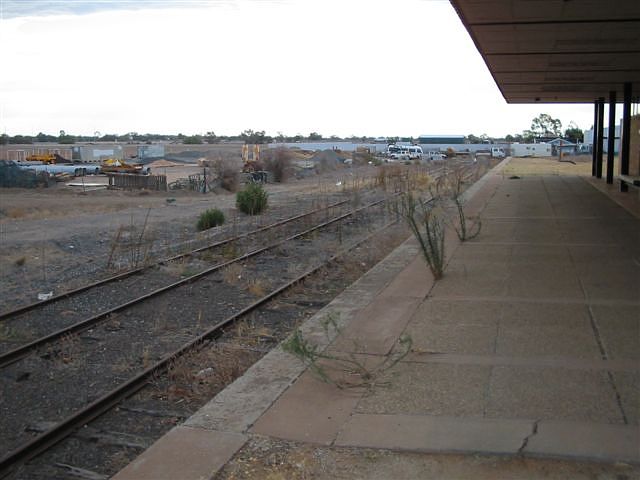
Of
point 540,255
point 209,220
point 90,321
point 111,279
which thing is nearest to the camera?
point 90,321

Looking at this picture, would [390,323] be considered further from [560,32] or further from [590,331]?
[560,32]

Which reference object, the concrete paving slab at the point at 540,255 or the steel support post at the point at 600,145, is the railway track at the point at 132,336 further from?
the steel support post at the point at 600,145

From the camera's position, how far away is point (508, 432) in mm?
5297

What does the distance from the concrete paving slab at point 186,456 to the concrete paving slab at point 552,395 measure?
193cm

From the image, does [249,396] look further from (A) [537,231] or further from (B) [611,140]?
(B) [611,140]

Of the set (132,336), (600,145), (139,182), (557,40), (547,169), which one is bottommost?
(132,336)

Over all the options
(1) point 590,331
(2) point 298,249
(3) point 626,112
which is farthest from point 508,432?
(3) point 626,112

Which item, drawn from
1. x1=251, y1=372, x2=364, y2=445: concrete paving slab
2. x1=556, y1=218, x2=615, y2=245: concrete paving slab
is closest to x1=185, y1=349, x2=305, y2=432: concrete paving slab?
x1=251, y1=372, x2=364, y2=445: concrete paving slab

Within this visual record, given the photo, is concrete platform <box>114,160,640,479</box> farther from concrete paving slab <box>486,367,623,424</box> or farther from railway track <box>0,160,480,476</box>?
railway track <box>0,160,480,476</box>

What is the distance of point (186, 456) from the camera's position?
5203 mm

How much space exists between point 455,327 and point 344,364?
1.77m

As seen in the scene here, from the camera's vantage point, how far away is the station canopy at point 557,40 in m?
16.3

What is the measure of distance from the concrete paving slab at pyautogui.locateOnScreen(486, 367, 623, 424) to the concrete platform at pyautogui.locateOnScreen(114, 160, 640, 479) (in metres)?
0.02

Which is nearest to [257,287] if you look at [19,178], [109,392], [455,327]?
[455,327]
